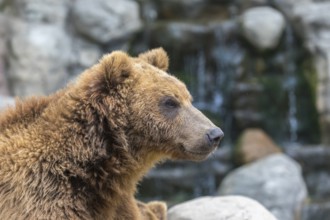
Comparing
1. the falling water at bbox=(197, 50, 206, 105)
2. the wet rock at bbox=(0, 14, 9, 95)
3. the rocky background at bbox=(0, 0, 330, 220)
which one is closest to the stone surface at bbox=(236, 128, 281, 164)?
the rocky background at bbox=(0, 0, 330, 220)

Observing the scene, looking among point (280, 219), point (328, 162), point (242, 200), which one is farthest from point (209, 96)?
point (242, 200)

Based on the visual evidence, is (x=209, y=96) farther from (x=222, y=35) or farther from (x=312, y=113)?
(x=312, y=113)

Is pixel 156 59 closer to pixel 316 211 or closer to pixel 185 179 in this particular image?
pixel 316 211

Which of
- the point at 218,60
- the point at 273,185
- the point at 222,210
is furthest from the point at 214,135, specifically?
the point at 218,60

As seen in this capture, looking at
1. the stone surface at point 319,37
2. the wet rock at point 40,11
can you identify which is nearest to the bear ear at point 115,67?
the wet rock at point 40,11

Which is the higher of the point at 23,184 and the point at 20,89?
the point at 23,184

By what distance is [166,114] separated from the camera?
4.38 metres

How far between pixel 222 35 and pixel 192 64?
0.98m

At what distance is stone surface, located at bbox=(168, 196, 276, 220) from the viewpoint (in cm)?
531

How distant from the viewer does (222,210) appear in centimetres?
541

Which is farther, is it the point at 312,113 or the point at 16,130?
the point at 312,113

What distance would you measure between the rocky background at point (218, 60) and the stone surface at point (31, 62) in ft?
0.07

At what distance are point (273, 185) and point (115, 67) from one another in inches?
234

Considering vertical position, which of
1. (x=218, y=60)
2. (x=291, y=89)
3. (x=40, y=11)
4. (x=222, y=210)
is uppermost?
(x=222, y=210)
